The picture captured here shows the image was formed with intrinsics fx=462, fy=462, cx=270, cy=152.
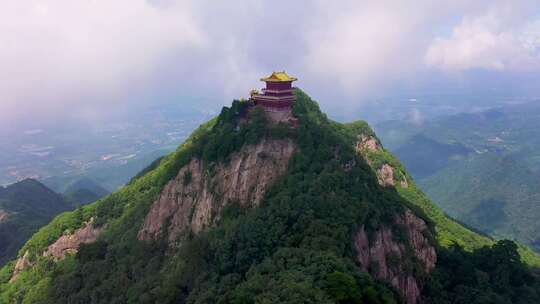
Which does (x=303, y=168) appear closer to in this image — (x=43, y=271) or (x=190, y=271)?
(x=190, y=271)

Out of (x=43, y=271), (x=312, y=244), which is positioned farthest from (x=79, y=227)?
(x=312, y=244)

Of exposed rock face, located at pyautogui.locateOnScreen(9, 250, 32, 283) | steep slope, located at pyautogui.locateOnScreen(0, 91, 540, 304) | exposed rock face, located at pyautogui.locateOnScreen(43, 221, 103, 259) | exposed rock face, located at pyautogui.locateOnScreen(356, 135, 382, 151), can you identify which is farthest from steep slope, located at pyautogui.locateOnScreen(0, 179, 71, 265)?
exposed rock face, located at pyautogui.locateOnScreen(356, 135, 382, 151)

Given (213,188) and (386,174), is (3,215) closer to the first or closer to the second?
(213,188)

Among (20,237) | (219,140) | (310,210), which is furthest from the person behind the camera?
(20,237)

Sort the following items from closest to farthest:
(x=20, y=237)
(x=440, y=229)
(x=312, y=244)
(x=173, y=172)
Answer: (x=312, y=244) → (x=173, y=172) → (x=440, y=229) → (x=20, y=237)

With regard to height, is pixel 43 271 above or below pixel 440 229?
below

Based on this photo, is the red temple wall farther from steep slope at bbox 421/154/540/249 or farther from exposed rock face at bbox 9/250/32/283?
steep slope at bbox 421/154/540/249
